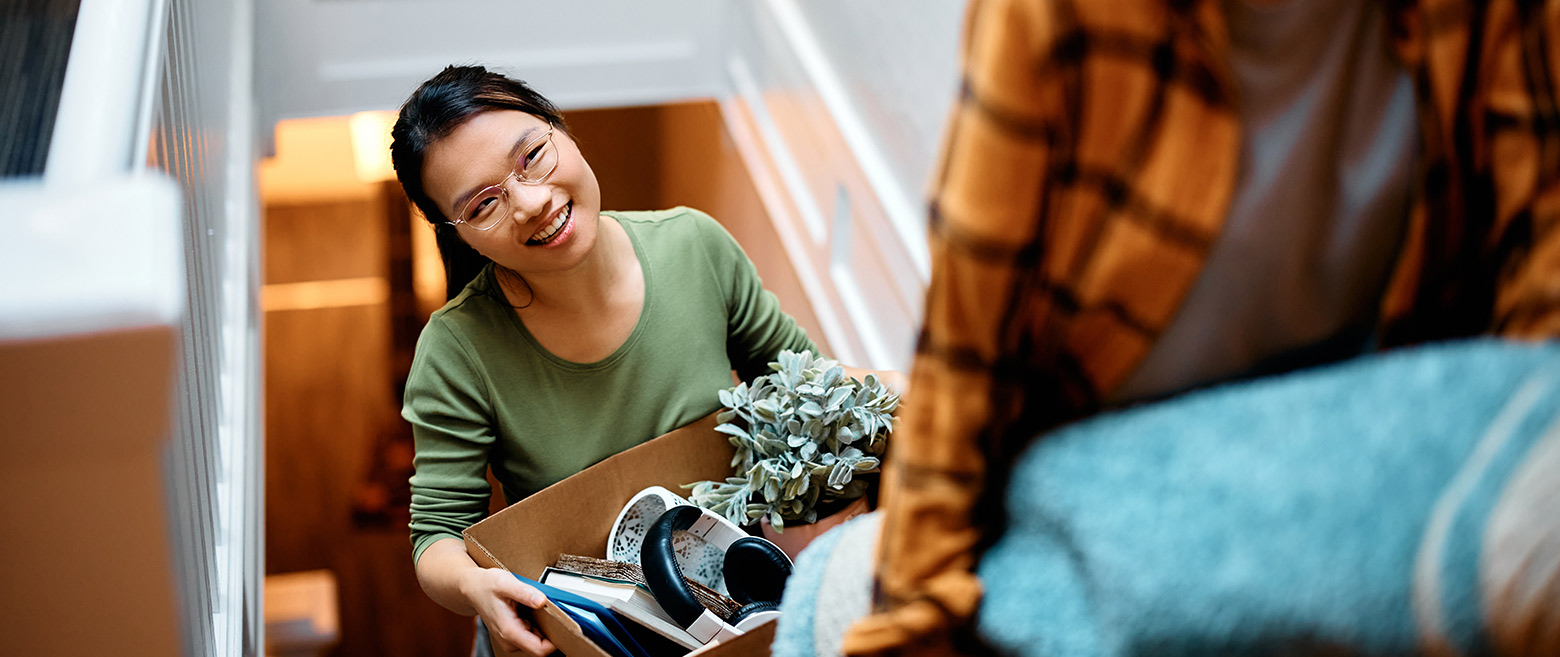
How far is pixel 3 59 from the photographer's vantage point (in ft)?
2.84

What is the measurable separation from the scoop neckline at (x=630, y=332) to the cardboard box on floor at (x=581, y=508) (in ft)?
0.38

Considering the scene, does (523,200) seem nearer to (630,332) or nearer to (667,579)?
(630,332)

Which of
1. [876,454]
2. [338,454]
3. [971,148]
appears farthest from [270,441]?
[971,148]

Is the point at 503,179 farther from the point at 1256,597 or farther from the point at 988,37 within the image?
the point at 1256,597

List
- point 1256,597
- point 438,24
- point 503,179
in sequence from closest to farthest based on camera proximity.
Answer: point 1256,597 < point 503,179 < point 438,24

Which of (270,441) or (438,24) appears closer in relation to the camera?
(438,24)

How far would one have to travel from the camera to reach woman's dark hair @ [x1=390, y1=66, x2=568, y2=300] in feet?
3.67

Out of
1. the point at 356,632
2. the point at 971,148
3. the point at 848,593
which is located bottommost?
the point at 356,632

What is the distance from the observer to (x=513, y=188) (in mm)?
1126

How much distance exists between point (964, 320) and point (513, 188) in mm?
675

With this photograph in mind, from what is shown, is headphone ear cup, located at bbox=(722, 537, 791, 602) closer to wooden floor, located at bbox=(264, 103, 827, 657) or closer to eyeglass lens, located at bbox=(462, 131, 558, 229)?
eyeglass lens, located at bbox=(462, 131, 558, 229)

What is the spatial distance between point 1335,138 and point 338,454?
3.31 meters

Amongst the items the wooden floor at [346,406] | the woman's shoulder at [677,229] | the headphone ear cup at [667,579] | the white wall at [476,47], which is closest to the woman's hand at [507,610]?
the headphone ear cup at [667,579]

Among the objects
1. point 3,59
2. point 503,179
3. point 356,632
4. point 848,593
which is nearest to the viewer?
point 848,593
